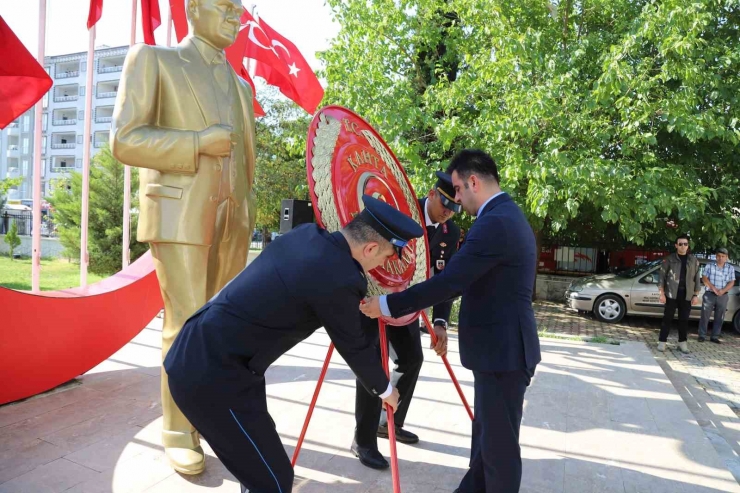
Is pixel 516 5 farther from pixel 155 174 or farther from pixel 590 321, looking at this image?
pixel 155 174

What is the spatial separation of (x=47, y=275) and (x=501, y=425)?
54.6ft

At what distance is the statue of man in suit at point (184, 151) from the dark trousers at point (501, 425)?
161 centimetres

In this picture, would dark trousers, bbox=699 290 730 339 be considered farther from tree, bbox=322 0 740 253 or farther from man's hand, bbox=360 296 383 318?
man's hand, bbox=360 296 383 318

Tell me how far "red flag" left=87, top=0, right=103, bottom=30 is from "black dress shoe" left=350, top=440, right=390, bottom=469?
13.3 ft

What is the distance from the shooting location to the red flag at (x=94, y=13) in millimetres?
4453

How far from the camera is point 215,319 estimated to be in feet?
6.59

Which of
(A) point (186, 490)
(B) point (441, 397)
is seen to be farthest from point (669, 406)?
(A) point (186, 490)

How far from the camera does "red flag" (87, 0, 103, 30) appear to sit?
4453mm

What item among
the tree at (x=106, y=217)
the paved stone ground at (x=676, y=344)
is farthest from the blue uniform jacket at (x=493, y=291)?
the tree at (x=106, y=217)

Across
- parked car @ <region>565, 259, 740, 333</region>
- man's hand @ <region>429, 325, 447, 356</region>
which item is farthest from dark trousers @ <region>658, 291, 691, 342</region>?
man's hand @ <region>429, 325, 447, 356</region>

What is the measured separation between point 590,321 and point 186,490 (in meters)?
10.5

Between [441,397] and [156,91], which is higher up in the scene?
[156,91]

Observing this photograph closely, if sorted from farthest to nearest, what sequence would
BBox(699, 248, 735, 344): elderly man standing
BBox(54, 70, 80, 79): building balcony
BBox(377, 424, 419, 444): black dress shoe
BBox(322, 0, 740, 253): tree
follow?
BBox(54, 70, 80, 79): building balcony
BBox(699, 248, 735, 344): elderly man standing
BBox(322, 0, 740, 253): tree
BBox(377, 424, 419, 444): black dress shoe

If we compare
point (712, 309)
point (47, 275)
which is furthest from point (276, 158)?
point (712, 309)
